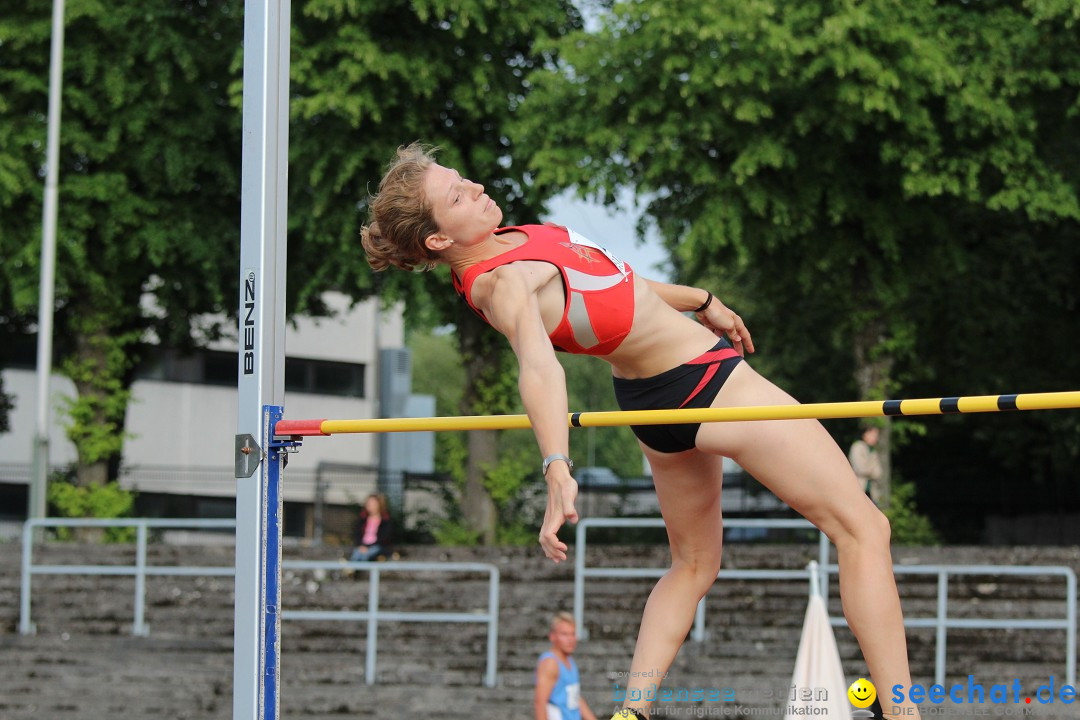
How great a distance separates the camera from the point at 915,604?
37.6ft

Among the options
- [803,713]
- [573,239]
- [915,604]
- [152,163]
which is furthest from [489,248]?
[152,163]

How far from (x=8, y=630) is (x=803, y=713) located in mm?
10213

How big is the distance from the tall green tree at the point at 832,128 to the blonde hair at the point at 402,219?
1035 cm

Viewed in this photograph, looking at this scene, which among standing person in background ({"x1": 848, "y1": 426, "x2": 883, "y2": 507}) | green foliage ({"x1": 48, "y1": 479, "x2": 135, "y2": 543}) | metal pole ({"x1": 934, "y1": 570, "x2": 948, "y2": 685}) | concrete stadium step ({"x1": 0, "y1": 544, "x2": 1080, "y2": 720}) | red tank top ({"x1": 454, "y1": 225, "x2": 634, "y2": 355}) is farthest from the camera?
green foliage ({"x1": 48, "y1": 479, "x2": 135, "y2": 543})

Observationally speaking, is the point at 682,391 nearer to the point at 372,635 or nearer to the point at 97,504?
the point at 372,635

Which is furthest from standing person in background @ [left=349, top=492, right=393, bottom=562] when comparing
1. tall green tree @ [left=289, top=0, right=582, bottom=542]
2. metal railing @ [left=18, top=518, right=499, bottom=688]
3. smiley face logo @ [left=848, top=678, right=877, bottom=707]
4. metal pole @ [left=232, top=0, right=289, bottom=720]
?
smiley face logo @ [left=848, top=678, right=877, bottom=707]

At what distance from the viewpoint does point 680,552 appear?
385 centimetres

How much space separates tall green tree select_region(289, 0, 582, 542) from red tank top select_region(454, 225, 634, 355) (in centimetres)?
1158

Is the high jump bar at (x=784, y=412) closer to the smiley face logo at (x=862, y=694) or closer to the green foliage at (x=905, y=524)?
the smiley face logo at (x=862, y=694)

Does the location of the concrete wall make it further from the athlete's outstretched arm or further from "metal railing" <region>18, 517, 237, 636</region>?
the athlete's outstretched arm

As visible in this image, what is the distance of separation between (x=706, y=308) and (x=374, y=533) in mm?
9718

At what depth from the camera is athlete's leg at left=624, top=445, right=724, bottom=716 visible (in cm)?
376

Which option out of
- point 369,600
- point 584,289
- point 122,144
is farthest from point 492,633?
point 122,144

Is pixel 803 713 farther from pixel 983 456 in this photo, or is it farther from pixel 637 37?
pixel 983 456
